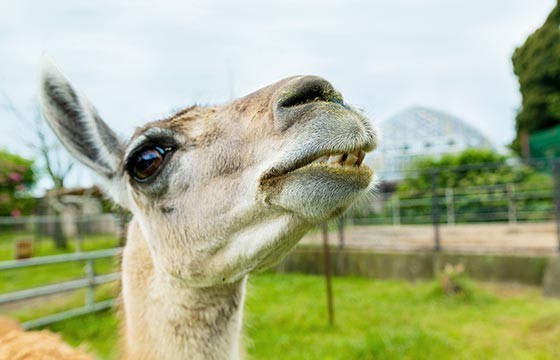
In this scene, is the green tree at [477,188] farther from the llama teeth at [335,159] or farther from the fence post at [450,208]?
the llama teeth at [335,159]

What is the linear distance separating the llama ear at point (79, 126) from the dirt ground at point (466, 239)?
6.10 meters

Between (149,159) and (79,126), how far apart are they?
0.50 metres

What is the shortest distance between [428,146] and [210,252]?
20646 mm

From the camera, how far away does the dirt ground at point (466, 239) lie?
26.5 feet

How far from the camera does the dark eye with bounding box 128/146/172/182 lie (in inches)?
67.8

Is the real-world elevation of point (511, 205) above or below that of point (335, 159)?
below

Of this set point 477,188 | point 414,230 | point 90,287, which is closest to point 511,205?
point 477,188

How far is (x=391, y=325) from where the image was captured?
563 centimetres

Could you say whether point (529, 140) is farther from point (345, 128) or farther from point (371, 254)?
point (345, 128)

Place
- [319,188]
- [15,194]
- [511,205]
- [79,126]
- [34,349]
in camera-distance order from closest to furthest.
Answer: [319,188] < [34,349] < [79,126] < [511,205] < [15,194]

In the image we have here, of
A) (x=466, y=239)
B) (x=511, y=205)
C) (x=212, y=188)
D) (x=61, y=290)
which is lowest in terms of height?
(x=466, y=239)

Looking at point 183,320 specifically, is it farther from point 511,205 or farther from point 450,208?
point 450,208

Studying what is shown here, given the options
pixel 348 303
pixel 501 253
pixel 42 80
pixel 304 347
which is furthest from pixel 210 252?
pixel 501 253

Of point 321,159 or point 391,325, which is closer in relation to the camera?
point 321,159
